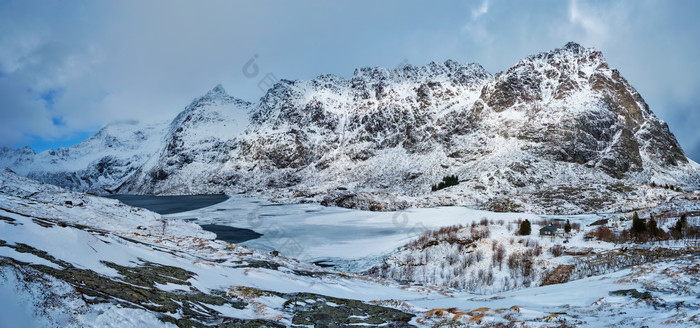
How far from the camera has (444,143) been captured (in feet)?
312

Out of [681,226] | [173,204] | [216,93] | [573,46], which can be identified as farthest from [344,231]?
[216,93]

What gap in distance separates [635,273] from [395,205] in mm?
41663

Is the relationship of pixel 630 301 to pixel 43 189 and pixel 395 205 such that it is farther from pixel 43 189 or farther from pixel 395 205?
pixel 395 205

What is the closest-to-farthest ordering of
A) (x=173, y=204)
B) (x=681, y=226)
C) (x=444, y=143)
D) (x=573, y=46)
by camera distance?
(x=681, y=226) → (x=173, y=204) → (x=444, y=143) → (x=573, y=46)

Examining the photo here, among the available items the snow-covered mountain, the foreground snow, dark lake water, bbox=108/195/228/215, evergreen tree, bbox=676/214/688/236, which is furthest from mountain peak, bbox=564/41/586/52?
the foreground snow

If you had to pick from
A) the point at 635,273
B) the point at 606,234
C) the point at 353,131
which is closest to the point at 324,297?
the point at 635,273

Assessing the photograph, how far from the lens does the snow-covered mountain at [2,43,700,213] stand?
62.1 metres

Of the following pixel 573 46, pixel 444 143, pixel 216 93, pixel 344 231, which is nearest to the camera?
pixel 344 231

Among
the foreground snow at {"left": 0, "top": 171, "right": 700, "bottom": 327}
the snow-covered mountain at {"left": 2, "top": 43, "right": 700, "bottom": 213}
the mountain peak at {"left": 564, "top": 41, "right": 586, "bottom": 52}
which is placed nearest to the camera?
the foreground snow at {"left": 0, "top": 171, "right": 700, "bottom": 327}

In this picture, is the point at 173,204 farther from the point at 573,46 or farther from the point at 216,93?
the point at 216,93

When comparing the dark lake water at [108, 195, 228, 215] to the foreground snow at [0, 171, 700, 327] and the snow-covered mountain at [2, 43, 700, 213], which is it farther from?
the foreground snow at [0, 171, 700, 327]

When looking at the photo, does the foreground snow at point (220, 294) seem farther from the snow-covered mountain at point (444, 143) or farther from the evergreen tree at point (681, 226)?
the snow-covered mountain at point (444, 143)

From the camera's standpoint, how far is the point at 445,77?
124500mm

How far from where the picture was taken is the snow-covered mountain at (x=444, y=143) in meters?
62.1
